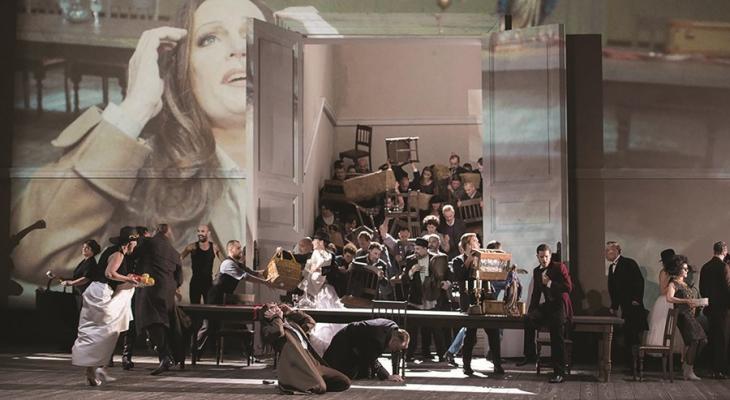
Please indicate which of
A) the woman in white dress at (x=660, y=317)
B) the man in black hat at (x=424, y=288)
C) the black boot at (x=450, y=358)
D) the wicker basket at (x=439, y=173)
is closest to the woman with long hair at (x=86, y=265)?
the man in black hat at (x=424, y=288)

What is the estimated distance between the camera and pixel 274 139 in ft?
43.6

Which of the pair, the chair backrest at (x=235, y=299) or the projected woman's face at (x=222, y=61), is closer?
the chair backrest at (x=235, y=299)

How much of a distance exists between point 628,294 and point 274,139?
13.5 ft

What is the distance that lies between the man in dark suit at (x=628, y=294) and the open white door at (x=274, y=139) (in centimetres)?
355

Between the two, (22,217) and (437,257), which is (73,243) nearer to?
(22,217)

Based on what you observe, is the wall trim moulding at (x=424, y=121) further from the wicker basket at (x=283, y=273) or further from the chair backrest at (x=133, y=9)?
the wicker basket at (x=283, y=273)

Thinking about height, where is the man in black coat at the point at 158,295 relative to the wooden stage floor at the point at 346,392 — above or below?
above

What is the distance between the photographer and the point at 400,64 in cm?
2075

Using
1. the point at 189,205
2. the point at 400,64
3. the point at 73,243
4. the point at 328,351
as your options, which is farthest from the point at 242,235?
the point at 400,64

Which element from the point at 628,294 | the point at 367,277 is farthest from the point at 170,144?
the point at 628,294

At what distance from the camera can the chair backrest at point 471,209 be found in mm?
16922

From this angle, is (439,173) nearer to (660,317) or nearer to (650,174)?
(650,174)

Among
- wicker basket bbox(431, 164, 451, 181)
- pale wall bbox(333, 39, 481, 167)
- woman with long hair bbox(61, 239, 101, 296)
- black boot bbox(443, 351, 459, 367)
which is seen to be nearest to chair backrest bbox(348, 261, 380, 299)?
black boot bbox(443, 351, 459, 367)

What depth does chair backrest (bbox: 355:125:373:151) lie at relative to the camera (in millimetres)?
20042
